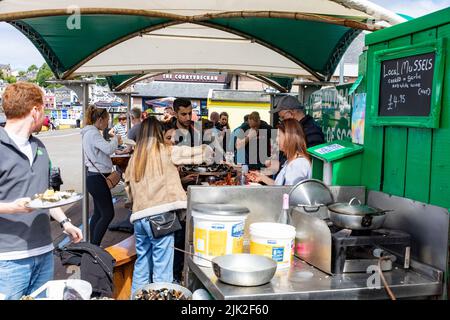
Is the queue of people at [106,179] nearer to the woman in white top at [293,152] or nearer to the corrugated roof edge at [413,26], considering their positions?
the woman in white top at [293,152]

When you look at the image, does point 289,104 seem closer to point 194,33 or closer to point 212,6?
point 212,6

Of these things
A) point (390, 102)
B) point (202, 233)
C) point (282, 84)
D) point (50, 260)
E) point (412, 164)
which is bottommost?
point (50, 260)

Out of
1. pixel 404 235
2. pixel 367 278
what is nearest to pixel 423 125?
pixel 404 235

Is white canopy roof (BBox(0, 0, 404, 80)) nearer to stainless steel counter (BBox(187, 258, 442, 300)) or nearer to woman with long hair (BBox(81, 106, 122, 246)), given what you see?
woman with long hair (BBox(81, 106, 122, 246))

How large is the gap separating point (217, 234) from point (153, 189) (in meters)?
1.52

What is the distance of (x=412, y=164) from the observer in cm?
252

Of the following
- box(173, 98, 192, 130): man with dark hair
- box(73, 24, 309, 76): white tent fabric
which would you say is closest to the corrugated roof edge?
box(173, 98, 192, 130): man with dark hair

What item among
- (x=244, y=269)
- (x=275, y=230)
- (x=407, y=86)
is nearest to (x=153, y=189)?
(x=275, y=230)

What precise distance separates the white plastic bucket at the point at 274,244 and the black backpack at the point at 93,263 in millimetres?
1499

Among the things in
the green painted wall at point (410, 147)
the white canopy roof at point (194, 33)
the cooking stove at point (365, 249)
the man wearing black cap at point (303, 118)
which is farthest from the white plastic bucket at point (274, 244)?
the man wearing black cap at point (303, 118)

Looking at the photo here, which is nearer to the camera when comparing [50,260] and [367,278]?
[367,278]

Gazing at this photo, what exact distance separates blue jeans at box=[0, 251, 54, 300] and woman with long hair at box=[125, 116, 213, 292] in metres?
1.03
